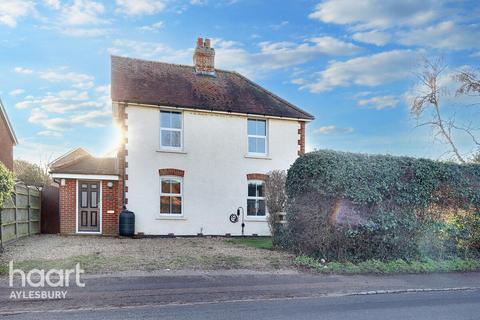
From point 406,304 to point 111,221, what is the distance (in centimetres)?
1380

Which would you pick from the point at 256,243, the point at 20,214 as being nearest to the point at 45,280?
the point at 256,243

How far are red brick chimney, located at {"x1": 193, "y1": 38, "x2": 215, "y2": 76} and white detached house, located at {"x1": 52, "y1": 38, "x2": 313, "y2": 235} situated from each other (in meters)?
0.83

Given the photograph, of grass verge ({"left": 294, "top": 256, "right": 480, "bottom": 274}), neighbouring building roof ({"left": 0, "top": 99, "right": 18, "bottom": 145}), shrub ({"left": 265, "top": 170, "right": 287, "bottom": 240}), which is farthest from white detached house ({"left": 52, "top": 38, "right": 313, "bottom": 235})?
grass verge ({"left": 294, "top": 256, "right": 480, "bottom": 274})

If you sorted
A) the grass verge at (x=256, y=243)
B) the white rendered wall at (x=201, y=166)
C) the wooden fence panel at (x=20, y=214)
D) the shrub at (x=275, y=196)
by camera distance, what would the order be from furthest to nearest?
the white rendered wall at (x=201, y=166), the shrub at (x=275, y=196), the grass verge at (x=256, y=243), the wooden fence panel at (x=20, y=214)

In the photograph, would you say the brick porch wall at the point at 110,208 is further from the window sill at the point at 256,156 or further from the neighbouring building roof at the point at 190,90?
the window sill at the point at 256,156

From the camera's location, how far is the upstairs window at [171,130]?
61.3ft

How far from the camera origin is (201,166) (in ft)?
62.0

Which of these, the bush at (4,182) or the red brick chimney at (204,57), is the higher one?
the red brick chimney at (204,57)

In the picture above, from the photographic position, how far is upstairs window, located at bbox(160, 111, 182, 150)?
61.3 ft

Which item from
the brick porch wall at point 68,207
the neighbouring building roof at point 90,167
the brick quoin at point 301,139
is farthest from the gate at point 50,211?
the brick quoin at point 301,139

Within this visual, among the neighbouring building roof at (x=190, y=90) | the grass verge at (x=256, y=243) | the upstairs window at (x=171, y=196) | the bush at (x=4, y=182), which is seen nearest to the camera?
the bush at (x=4, y=182)

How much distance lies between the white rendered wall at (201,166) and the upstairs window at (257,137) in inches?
11.3

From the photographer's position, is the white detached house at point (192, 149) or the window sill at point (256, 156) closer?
the white detached house at point (192, 149)

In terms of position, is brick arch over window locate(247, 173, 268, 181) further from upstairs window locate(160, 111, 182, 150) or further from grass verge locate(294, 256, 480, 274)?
grass verge locate(294, 256, 480, 274)
